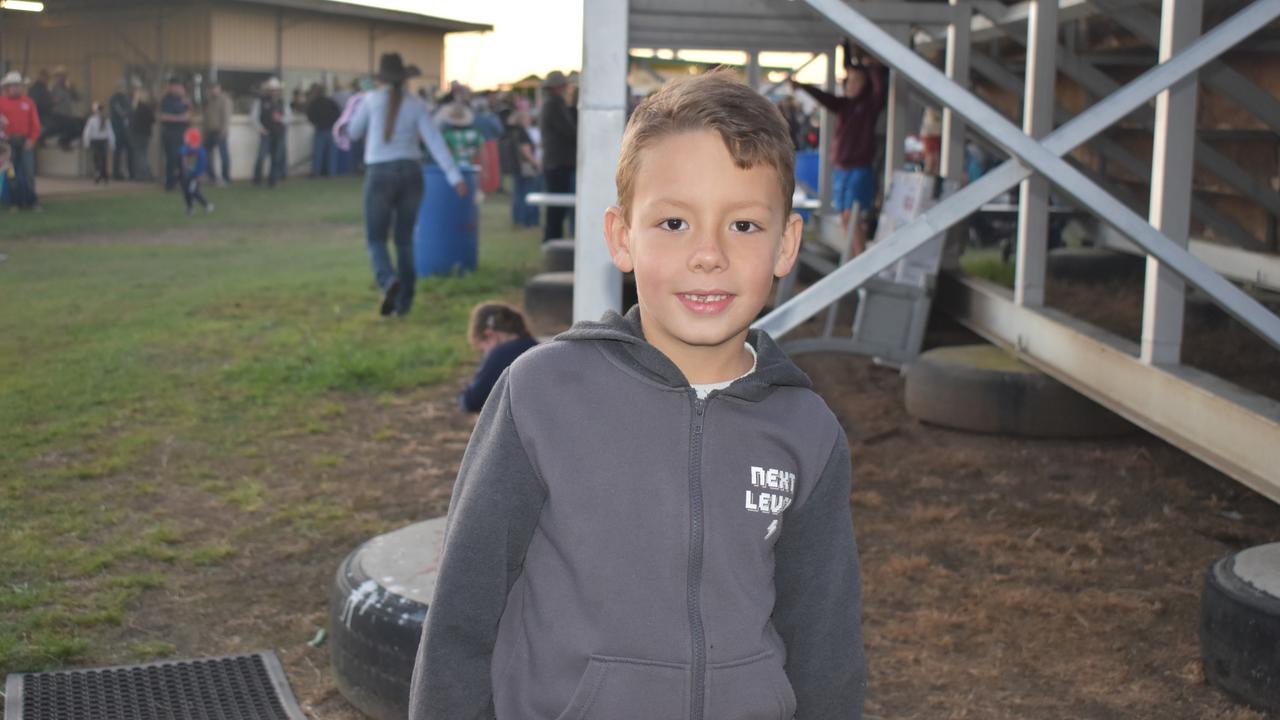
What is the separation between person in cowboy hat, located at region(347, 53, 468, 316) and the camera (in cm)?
1005

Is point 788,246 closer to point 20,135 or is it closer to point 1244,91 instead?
point 1244,91

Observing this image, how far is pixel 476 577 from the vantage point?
1.84m

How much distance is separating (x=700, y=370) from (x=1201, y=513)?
4349 millimetres

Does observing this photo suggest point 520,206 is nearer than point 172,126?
Yes

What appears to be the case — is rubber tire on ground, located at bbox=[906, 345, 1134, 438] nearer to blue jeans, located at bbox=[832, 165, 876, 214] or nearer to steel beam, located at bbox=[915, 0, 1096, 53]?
steel beam, located at bbox=[915, 0, 1096, 53]

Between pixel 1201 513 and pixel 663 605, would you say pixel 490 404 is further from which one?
pixel 1201 513

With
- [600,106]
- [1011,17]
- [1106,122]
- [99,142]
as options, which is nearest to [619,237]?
[600,106]

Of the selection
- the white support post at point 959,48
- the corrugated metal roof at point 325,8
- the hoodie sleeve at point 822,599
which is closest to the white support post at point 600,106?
the hoodie sleeve at point 822,599

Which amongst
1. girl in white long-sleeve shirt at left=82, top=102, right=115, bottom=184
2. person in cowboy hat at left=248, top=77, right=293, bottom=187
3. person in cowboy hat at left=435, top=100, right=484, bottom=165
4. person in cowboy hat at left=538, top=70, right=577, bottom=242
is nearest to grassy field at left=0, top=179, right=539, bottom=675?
person in cowboy hat at left=538, top=70, right=577, bottom=242

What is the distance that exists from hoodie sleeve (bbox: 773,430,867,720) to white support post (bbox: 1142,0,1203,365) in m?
3.54

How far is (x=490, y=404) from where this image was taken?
1.94 metres

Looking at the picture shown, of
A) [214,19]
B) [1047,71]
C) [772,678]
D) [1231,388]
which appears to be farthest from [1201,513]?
[214,19]

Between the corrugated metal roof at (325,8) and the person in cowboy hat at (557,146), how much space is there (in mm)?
15240

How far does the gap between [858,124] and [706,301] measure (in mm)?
8358
